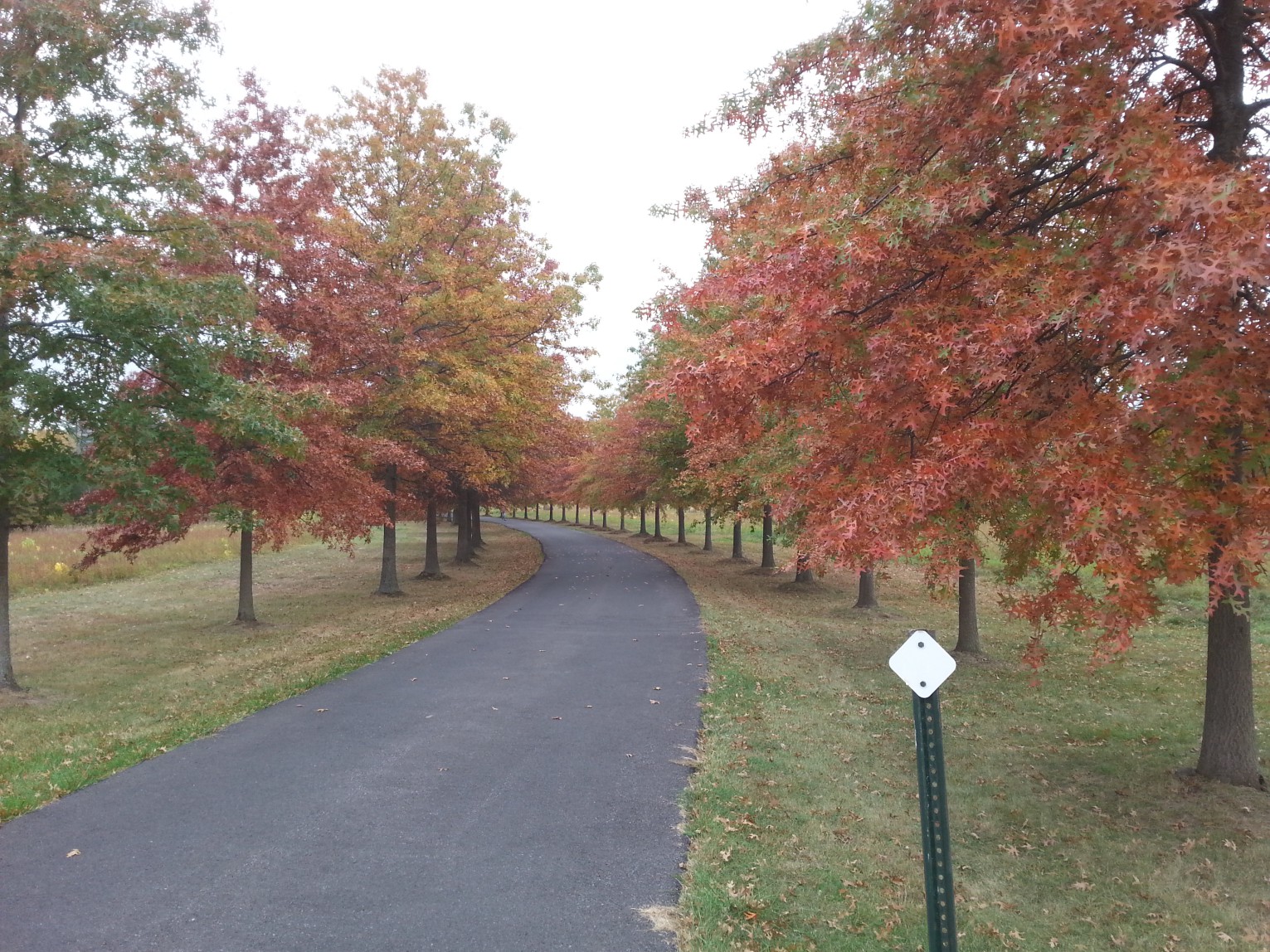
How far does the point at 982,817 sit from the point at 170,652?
11676 millimetres

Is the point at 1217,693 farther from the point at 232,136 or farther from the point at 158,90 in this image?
the point at 232,136

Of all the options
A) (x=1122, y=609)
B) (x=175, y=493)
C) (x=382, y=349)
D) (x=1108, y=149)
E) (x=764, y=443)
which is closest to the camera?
(x=1122, y=609)

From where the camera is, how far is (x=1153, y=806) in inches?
244

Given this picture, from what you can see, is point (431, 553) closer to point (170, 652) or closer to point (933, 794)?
point (170, 652)

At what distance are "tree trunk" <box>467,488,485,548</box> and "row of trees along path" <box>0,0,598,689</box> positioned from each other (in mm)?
7073

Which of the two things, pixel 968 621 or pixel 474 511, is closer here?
pixel 968 621

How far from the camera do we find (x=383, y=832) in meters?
5.32

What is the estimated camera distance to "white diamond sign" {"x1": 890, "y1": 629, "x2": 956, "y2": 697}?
331 centimetres

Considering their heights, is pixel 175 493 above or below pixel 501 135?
below

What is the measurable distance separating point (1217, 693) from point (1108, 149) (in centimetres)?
467

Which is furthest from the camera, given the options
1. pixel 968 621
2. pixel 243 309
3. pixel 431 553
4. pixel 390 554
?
pixel 431 553

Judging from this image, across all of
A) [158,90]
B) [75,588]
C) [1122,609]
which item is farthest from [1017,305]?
[75,588]

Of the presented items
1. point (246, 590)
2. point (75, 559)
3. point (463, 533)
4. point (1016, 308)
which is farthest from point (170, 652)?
point (463, 533)

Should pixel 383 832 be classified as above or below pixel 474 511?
below
